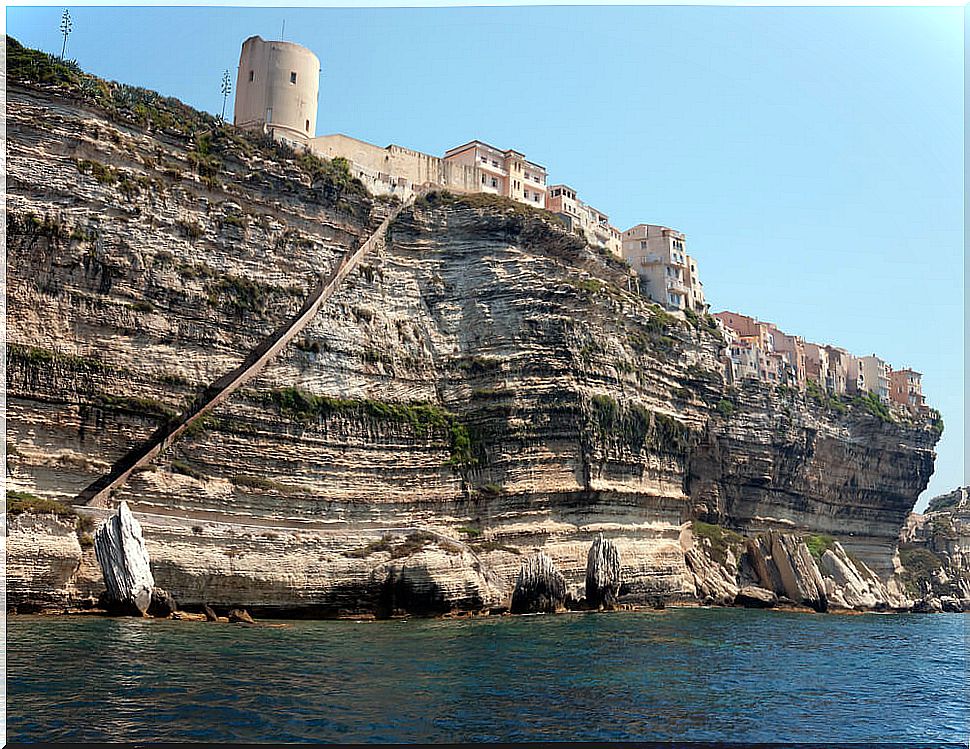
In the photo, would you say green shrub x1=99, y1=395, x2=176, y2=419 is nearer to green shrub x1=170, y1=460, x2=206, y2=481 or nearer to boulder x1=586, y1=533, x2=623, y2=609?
green shrub x1=170, y1=460, x2=206, y2=481

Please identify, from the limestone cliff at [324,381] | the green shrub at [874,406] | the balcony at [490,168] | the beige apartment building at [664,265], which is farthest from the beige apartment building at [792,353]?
the balcony at [490,168]

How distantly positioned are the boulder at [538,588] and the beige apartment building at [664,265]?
33.8 metres

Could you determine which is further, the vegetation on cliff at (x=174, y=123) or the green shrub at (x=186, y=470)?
the vegetation on cliff at (x=174, y=123)

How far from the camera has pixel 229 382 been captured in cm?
3853

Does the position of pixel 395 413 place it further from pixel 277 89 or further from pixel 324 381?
pixel 277 89

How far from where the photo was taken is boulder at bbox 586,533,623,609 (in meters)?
41.2

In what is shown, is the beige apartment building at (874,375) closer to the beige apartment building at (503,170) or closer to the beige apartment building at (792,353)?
the beige apartment building at (792,353)

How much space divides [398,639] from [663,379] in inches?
1203

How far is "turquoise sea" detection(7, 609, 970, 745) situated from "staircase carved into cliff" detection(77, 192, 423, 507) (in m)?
7.65

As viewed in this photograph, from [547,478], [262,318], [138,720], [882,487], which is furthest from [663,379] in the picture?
[138,720]

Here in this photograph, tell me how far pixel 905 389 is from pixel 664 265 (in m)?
34.6

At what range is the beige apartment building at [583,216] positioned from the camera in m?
67.3

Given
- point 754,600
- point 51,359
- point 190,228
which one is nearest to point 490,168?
point 190,228

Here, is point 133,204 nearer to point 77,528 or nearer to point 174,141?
point 174,141
